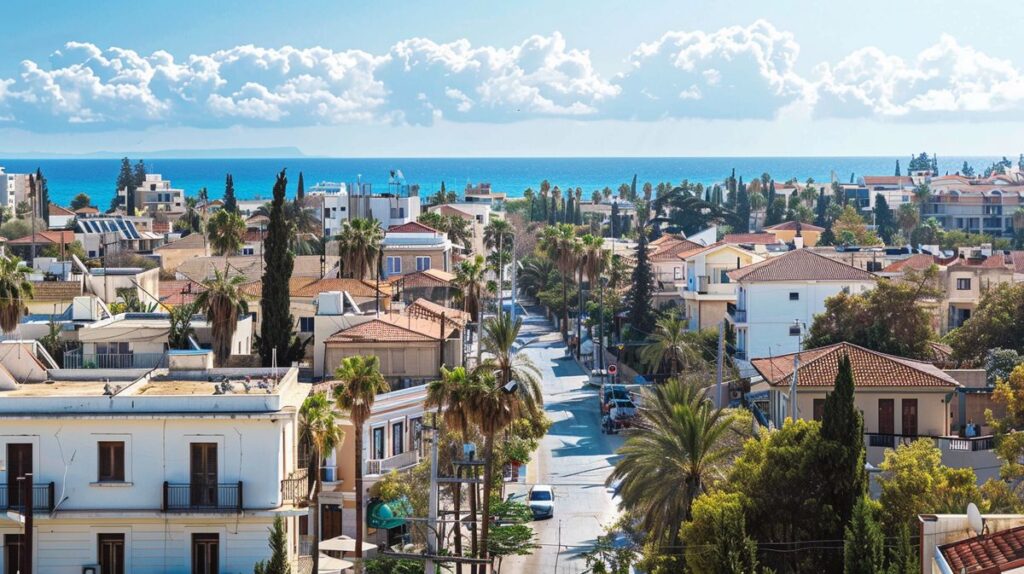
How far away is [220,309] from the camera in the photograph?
192 ft

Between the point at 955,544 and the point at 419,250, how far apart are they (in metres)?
73.4

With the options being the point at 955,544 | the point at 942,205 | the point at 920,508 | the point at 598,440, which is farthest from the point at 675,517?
the point at 942,205

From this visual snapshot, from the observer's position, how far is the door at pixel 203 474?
37.0 m

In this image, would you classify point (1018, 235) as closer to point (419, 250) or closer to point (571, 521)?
point (419, 250)

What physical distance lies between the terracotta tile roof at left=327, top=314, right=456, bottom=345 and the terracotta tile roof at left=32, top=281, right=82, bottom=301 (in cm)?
1870

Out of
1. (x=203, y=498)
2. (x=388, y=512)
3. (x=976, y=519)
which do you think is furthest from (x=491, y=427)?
(x=976, y=519)

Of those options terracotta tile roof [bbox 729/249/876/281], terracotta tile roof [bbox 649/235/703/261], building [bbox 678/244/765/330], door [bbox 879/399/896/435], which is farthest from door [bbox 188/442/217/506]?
terracotta tile roof [bbox 649/235/703/261]

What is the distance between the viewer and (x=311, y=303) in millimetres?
71688

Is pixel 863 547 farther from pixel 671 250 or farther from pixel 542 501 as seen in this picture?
pixel 671 250

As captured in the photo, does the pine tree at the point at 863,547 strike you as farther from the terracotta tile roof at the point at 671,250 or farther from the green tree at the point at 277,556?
the terracotta tile roof at the point at 671,250

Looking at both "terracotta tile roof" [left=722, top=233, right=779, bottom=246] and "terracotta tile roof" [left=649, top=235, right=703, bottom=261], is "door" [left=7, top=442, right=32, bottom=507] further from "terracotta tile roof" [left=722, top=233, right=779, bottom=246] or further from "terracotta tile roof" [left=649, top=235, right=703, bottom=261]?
"terracotta tile roof" [left=722, top=233, right=779, bottom=246]

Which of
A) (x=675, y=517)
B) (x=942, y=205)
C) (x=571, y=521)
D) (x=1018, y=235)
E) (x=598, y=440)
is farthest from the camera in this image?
(x=942, y=205)

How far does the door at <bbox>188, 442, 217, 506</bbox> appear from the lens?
36969mm

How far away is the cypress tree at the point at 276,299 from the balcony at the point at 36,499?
21.9 metres
